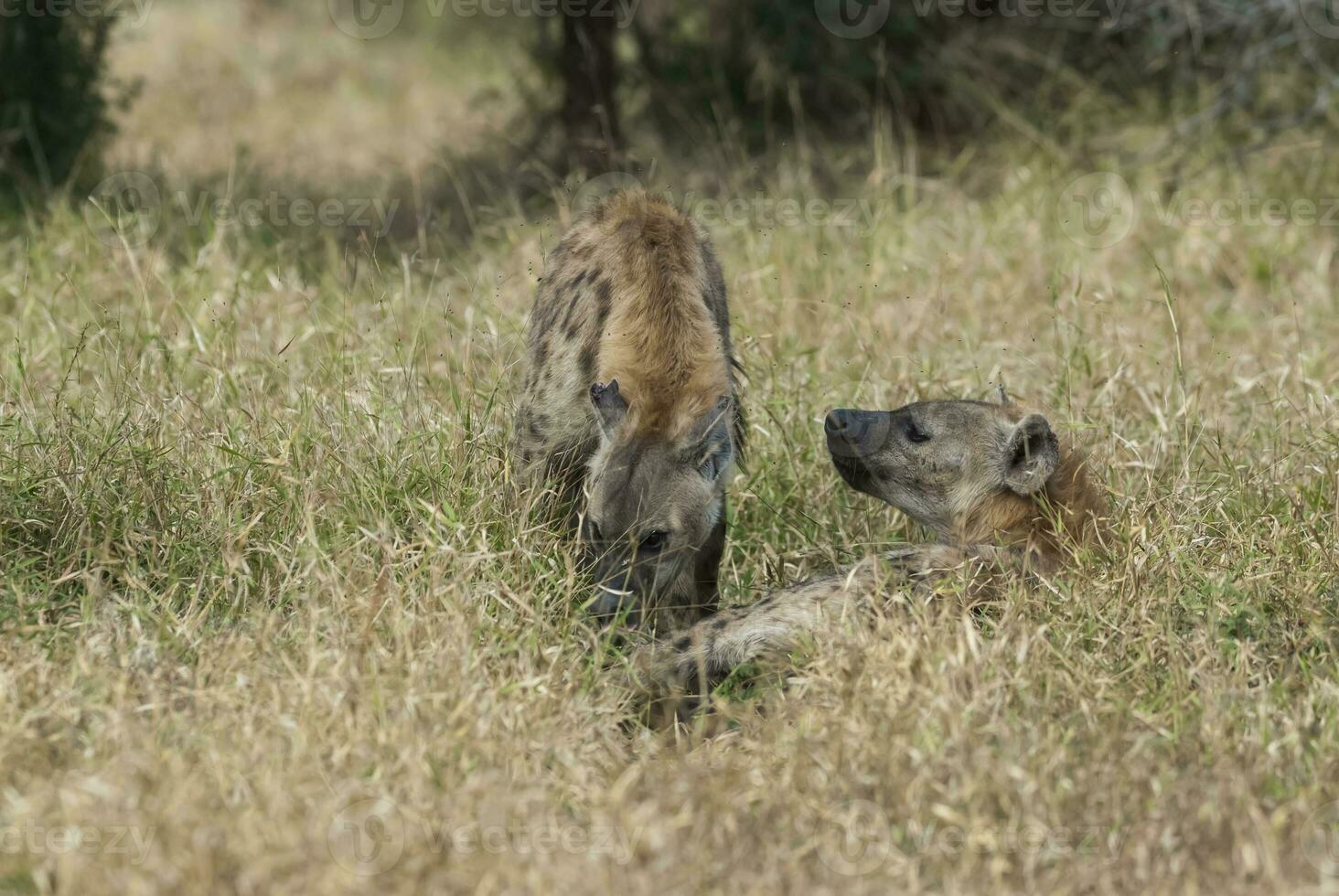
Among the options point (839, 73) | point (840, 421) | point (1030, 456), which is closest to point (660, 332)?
point (840, 421)

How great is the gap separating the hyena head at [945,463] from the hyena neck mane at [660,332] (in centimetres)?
48

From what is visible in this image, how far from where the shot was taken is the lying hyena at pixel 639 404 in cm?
422

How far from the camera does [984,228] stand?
7.60 metres

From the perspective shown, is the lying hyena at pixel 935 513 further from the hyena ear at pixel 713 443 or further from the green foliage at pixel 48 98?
the green foliage at pixel 48 98

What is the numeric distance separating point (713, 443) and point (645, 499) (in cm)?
24

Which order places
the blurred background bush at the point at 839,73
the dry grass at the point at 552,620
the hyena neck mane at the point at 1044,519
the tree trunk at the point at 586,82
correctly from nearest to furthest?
the dry grass at the point at 552,620, the hyena neck mane at the point at 1044,519, the blurred background bush at the point at 839,73, the tree trunk at the point at 586,82

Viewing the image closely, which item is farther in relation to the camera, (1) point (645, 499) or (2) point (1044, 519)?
(2) point (1044, 519)

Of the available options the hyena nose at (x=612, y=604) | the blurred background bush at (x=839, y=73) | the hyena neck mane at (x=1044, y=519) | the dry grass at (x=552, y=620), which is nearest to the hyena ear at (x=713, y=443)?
the hyena nose at (x=612, y=604)

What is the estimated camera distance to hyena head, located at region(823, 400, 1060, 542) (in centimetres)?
465

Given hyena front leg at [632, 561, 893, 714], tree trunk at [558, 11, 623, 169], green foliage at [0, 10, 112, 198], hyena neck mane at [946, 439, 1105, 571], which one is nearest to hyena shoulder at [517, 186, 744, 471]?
hyena front leg at [632, 561, 893, 714]

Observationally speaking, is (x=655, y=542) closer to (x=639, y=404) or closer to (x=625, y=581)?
(x=625, y=581)

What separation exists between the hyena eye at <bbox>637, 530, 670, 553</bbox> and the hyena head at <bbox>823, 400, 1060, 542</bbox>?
2.32 ft

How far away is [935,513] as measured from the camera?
4766 millimetres

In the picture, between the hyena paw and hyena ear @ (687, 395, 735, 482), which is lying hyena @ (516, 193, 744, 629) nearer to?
hyena ear @ (687, 395, 735, 482)
